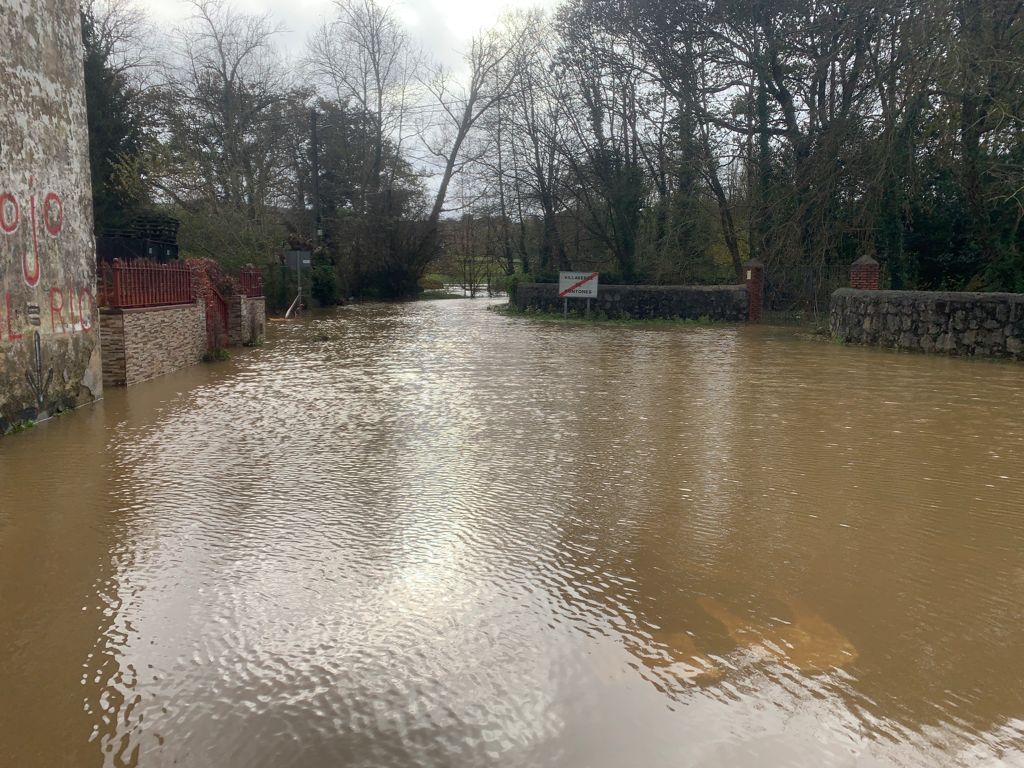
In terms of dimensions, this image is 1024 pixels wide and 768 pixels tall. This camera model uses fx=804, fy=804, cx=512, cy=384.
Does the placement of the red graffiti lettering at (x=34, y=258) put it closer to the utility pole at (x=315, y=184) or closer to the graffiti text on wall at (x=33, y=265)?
the graffiti text on wall at (x=33, y=265)

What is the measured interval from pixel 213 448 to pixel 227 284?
1015 centimetres

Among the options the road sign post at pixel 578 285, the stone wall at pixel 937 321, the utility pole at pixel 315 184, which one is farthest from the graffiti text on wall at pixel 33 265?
the utility pole at pixel 315 184

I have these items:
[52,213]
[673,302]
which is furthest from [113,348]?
[673,302]

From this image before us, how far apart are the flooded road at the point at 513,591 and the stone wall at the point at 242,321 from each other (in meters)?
8.55

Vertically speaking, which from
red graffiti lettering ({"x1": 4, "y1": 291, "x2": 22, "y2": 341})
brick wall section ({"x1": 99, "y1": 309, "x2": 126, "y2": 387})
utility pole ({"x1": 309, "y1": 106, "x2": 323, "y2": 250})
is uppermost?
utility pole ({"x1": 309, "y1": 106, "x2": 323, "y2": 250})

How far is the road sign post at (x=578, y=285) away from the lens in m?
26.9

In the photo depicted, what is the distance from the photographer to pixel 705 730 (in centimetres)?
290

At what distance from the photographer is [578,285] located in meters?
27.1

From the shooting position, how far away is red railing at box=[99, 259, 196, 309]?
1121 centimetres

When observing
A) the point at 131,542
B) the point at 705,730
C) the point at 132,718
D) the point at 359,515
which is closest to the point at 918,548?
the point at 705,730

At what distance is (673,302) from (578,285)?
324 centimetres

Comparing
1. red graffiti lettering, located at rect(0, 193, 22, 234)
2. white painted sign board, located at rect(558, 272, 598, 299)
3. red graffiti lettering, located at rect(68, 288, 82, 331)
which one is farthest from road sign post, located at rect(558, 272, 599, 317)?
red graffiti lettering, located at rect(0, 193, 22, 234)

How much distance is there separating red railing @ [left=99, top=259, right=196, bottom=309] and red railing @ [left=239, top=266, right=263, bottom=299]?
4.09m

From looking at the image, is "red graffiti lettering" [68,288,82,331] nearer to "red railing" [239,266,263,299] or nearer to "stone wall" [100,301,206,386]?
"stone wall" [100,301,206,386]
